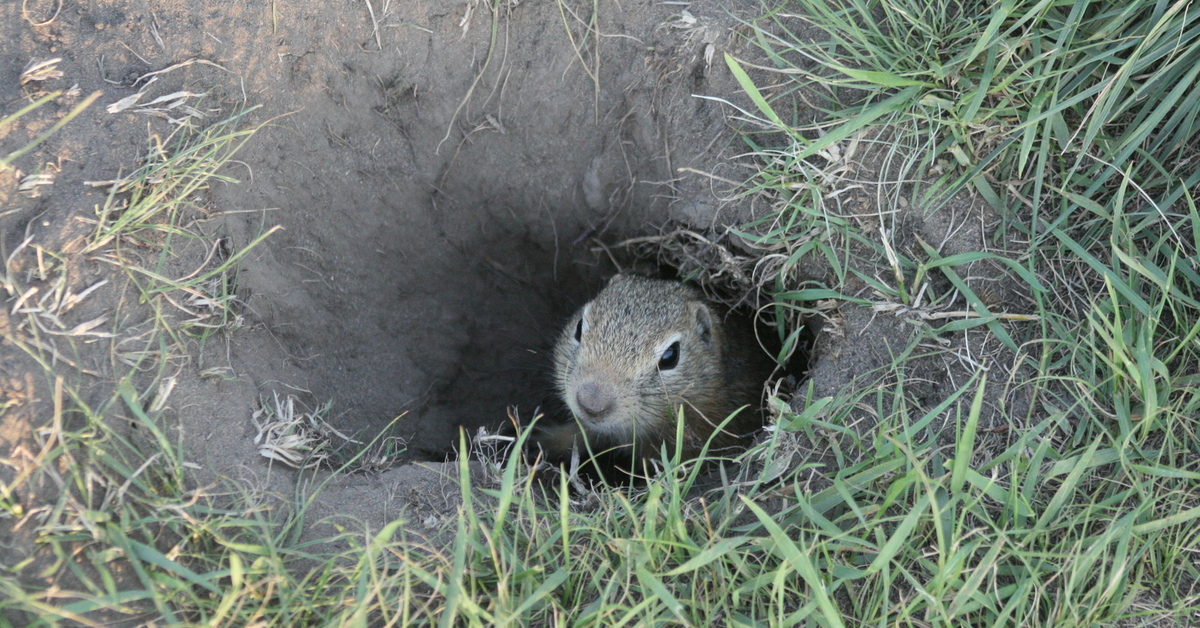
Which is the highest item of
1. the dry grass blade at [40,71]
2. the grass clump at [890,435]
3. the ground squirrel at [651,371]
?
the dry grass blade at [40,71]

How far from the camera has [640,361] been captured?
134 inches

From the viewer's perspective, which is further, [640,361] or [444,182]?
[444,182]

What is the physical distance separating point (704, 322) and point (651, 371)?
527mm

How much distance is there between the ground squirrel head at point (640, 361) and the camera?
10.8ft

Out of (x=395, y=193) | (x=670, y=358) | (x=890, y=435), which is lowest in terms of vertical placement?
(x=670, y=358)

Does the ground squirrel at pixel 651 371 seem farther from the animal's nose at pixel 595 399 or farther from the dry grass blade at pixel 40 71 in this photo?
the dry grass blade at pixel 40 71

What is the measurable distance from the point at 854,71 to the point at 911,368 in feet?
3.57

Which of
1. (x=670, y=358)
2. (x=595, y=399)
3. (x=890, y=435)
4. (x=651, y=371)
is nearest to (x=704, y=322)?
(x=670, y=358)

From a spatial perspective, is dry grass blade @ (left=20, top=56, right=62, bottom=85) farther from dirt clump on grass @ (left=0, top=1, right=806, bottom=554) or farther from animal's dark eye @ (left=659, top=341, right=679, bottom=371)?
animal's dark eye @ (left=659, top=341, right=679, bottom=371)

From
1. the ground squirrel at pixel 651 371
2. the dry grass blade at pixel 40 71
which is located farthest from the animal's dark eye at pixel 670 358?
the dry grass blade at pixel 40 71

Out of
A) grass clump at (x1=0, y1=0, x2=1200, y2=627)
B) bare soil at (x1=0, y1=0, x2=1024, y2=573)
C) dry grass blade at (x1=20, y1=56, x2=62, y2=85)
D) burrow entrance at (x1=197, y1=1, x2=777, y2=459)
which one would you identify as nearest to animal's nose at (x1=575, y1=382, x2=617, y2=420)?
grass clump at (x1=0, y1=0, x2=1200, y2=627)

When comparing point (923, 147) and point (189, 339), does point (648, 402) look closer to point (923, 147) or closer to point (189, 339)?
point (923, 147)

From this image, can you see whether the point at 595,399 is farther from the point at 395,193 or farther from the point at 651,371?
the point at 395,193

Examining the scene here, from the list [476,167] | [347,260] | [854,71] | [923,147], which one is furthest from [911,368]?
[347,260]
